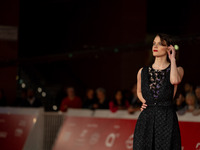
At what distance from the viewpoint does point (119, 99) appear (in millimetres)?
9875

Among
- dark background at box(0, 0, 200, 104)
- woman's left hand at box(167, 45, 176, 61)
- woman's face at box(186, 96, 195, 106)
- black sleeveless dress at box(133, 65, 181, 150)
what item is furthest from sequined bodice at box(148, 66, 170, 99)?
dark background at box(0, 0, 200, 104)

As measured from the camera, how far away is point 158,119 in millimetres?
4898

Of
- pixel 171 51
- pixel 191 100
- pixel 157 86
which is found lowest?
pixel 191 100

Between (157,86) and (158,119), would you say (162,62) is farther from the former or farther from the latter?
(158,119)

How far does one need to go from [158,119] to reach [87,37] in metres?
13.1

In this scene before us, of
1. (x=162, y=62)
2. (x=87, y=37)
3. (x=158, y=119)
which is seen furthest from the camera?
(x=87, y=37)

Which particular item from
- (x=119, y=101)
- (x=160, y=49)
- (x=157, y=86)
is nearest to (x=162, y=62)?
(x=160, y=49)

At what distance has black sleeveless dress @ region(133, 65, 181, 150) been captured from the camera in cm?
484

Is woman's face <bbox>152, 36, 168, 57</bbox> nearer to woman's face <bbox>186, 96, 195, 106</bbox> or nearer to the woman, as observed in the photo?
the woman

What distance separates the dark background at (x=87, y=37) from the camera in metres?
15.0

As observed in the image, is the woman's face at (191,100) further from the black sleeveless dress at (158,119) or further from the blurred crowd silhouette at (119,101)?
the black sleeveless dress at (158,119)

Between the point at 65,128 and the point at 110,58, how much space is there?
7.37 m

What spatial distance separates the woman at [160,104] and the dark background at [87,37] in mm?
8602

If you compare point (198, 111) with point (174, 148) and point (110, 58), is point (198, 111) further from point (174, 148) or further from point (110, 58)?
point (110, 58)
